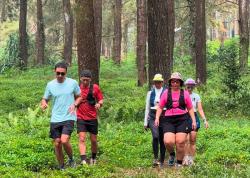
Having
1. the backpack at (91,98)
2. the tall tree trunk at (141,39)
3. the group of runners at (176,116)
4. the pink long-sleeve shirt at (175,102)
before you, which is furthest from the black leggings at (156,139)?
the tall tree trunk at (141,39)

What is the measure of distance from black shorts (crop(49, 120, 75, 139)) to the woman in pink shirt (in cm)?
162

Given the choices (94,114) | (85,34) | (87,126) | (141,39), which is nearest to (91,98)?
(94,114)

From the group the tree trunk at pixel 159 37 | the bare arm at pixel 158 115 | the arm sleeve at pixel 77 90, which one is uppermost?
the tree trunk at pixel 159 37

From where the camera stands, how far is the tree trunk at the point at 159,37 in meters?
14.0

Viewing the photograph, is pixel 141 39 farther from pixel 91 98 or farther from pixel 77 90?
pixel 77 90

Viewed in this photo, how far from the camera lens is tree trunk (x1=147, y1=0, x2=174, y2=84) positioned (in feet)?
45.8

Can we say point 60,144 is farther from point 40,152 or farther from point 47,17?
point 47,17

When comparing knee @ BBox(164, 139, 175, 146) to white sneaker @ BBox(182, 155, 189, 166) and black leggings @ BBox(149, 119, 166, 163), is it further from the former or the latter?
white sneaker @ BBox(182, 155, 189, 166)

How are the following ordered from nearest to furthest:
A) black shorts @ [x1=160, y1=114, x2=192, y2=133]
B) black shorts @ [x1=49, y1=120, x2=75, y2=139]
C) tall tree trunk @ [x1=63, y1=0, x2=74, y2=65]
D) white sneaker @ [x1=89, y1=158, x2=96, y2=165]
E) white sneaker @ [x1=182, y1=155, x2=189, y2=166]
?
1. black shorts @ [x1=49, y1=120, x2=75, y2=139]
2. black shorts @ [x1=160, y1=114, x2=192, y2=133]
3. white sneaker @ [x1=89, y1=158, x2=96, y2=165]
4. white sneaker @ [x1=182, y1=155, x2=189, y2=166]
5. tall tree trunk @ [x1=63, y1=0, x2=74, y2=65]

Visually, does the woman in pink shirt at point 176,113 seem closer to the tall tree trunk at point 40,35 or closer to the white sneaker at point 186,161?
the white sneaker at point 186,161

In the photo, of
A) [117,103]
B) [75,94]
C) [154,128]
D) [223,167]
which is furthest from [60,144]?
[117,103]

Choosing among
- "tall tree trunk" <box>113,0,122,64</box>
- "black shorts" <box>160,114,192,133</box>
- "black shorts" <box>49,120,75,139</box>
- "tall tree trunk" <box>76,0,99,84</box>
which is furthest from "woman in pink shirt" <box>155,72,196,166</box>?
"tall tree trunk" <box>113,0,122,64</box>

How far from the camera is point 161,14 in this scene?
1397 cm

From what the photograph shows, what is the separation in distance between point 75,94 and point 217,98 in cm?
983
